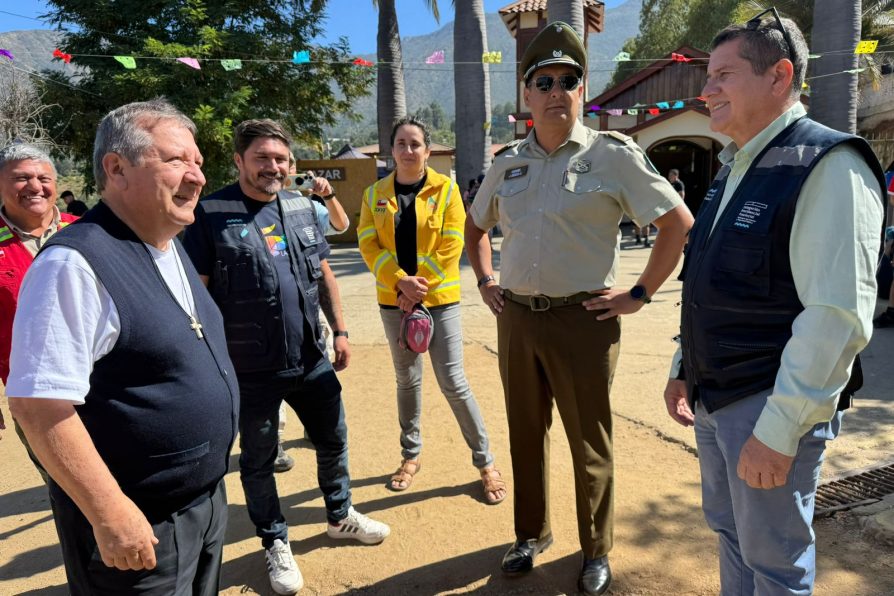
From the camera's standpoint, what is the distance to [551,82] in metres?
2.53

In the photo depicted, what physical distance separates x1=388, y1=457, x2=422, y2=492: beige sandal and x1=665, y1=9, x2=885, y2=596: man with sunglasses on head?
2.07 m

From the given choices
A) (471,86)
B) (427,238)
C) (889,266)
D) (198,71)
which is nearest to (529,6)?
(471,86)

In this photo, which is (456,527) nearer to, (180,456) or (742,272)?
(180,456)

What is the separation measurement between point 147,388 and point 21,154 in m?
2.24

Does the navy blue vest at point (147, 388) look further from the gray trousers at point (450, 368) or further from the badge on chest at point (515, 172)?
the gray trousers at point (450, 368)

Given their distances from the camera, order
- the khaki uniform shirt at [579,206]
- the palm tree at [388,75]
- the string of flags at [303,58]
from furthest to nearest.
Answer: the palm tree at [388,75] < the string of flags at [303,58] < the khaki uniform shirt at [579,206]

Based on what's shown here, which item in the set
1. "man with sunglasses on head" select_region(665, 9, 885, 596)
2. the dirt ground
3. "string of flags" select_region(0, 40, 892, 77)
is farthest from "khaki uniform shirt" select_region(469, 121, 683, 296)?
"string of flags" select_region(0, 40, 892, 77)

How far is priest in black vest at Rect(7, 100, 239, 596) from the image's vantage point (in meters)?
1.39

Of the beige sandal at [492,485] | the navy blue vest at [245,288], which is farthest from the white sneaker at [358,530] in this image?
the navy blue vest at [245,288]

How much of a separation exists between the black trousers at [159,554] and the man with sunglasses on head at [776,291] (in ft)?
5.45

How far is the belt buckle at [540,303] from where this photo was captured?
2.54 metres

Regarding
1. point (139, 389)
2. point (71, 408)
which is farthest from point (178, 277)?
point (71, 408)

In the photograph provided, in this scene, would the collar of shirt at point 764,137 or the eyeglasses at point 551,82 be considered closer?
the collar of shirt at point 764,137

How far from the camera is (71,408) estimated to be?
1.40m
